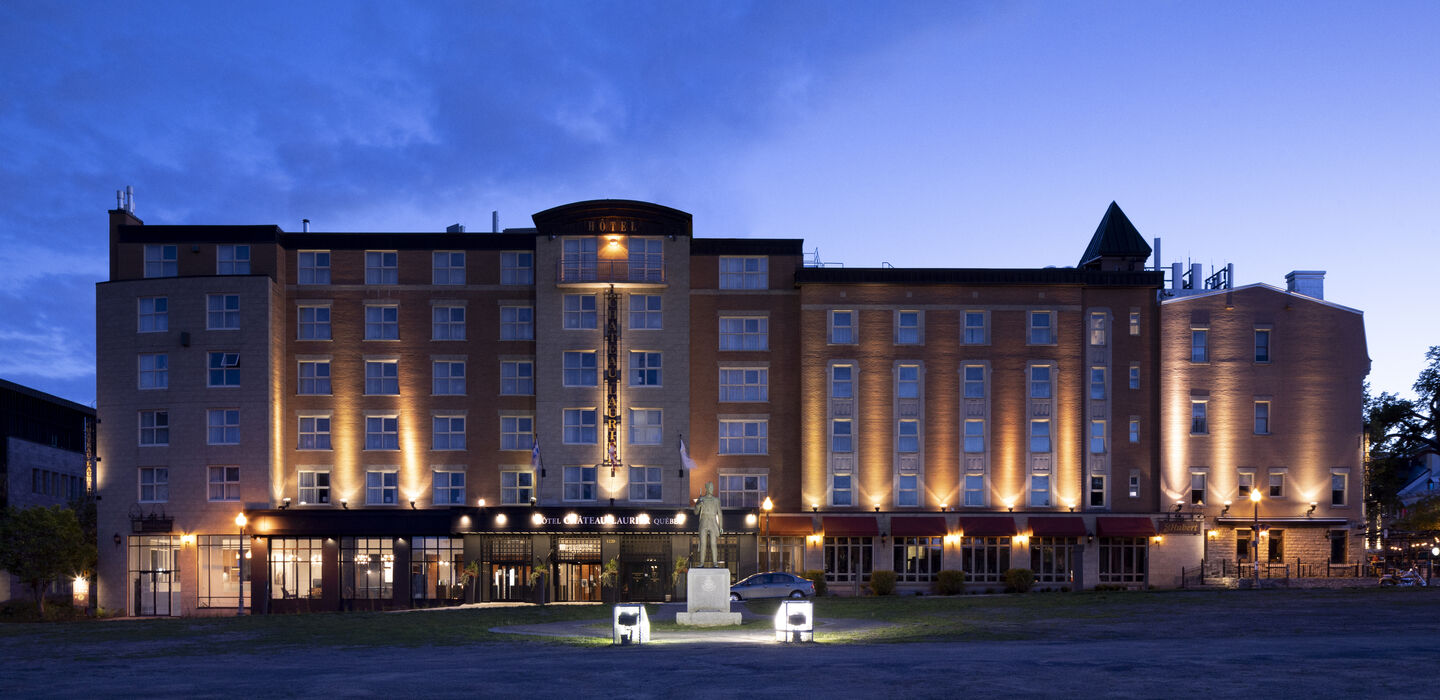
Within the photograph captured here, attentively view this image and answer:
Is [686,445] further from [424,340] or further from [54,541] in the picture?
[54,541]

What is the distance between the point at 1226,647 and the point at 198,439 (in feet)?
162

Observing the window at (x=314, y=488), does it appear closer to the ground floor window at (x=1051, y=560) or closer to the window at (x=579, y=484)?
the window at (x=579, y=484)

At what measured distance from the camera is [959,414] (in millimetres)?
62812

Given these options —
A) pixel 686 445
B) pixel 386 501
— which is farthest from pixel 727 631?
pixel 386 501

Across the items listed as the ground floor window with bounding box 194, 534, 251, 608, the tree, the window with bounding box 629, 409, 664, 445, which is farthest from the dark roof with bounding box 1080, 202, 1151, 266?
the tree

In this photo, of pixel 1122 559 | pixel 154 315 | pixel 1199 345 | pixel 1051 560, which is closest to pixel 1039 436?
pixel 1051 560

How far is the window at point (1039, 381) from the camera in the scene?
2477 inches

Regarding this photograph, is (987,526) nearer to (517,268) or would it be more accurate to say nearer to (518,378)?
(518,378)

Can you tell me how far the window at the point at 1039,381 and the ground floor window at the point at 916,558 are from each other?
888 cm

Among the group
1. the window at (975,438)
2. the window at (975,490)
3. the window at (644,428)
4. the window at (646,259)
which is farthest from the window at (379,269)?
the window at (975,490)

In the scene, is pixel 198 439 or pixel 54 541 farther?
pixel 198 439

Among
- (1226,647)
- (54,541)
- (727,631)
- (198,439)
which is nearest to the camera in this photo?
(1226,647)

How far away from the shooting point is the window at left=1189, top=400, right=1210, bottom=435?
210 feet

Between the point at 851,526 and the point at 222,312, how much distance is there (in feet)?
106
